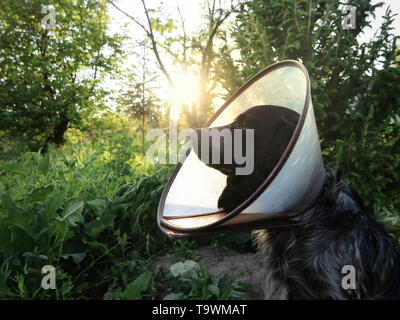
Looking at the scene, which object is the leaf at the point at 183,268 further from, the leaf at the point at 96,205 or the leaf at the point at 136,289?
the leaf at the point at 96,205

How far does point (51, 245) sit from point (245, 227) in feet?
5.07

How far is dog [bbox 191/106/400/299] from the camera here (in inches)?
47.4

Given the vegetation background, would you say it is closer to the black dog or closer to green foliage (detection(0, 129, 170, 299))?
green foliage (detection(0, 129, 170, 299))

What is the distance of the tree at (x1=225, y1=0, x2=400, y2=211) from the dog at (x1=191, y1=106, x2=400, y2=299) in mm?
1473

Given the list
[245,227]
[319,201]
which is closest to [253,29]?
[319,201]

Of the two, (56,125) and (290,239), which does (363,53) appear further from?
(56,125)

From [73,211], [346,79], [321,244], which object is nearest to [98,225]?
[73,211]

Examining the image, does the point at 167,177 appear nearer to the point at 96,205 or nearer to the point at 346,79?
the point at 96,205

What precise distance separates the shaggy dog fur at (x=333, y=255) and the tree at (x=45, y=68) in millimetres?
13233

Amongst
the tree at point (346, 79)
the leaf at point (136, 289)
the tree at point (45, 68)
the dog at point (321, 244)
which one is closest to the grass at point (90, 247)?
the leaf at point (136, 289)

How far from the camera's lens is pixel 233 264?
2137 millimetres

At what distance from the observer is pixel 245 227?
3.97 feet

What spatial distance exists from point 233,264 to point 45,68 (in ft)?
44.5

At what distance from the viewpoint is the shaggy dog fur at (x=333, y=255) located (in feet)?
3.95
